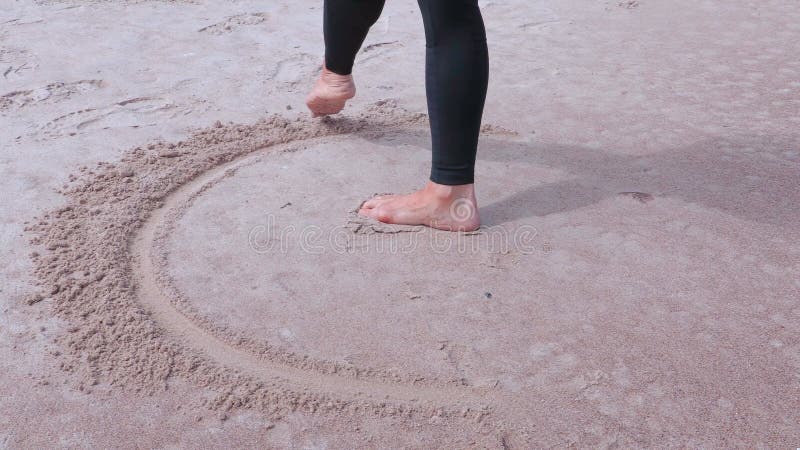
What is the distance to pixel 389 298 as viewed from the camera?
1796mm

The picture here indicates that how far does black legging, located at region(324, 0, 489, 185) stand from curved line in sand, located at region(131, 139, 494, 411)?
72 cm

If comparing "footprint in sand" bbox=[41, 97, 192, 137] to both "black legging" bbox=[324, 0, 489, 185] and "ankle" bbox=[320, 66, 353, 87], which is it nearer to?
"ankle" bbox=[320, 66, 353, 87]

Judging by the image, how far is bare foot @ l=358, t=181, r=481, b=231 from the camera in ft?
6.79

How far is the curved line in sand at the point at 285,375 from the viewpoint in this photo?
1.49 meters

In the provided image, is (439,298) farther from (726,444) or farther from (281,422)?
(726,444)

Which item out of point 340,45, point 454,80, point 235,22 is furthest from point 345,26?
point 235,22

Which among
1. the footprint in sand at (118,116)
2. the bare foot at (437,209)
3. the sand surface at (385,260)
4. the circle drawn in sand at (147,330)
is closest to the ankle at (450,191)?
the bare foot at (437,209)

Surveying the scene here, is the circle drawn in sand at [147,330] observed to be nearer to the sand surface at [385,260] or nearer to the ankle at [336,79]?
the sand surface at [385,260]

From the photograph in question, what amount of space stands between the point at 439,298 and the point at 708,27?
3.01 meters

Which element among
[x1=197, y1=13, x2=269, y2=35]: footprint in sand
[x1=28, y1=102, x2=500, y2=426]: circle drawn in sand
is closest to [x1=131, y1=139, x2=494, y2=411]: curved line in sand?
[x1=28, y1=102, x2=500, y2=426]: circle drawn in sand

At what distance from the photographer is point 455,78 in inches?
77.1

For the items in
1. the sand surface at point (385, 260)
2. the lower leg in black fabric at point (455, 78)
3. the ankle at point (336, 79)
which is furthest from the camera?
the ankle at point (336, 79)

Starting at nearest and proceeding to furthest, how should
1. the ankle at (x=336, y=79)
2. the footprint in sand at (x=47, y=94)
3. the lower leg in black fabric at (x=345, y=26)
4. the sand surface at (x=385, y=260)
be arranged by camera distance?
1. the sand surface at (x=385, y=260)
2. the lower leg in black fabric at (x=345, y=26)
3. the ankle at (x=336, y=79)
4. the footprint in sand at (x=47, y=94)

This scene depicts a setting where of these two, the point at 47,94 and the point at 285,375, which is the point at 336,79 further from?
the point at 285,375
